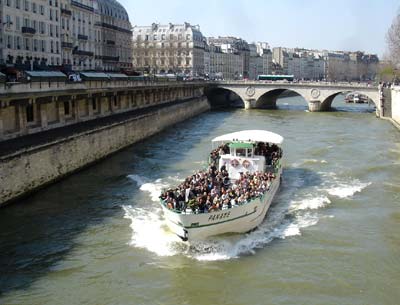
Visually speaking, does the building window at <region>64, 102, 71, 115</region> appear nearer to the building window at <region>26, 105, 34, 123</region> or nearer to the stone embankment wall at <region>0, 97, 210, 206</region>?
the stone embankment wall at <region>0, 97, 210, 206</region>

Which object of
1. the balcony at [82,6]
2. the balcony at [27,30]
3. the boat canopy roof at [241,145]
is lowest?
the boat canopy roof at [241,145]

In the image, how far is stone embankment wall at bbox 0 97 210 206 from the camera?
91.8ft

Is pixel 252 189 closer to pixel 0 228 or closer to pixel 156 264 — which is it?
pixel 156 264

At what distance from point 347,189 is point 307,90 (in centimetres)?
6154

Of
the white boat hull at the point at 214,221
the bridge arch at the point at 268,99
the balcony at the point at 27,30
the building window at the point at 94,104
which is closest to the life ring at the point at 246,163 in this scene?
the white boat hull at the point at 214,221

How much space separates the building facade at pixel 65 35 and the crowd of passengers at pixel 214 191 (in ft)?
81.3

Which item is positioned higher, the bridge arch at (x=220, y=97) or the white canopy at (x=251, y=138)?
the bridge arch at (x=220, y=97)

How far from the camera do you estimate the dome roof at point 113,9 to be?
92.4 metres

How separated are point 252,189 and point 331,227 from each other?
3.92m

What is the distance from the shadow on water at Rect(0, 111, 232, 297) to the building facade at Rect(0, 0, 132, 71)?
13.9 meters

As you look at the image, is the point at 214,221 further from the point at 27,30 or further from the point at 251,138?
the point at 27,30

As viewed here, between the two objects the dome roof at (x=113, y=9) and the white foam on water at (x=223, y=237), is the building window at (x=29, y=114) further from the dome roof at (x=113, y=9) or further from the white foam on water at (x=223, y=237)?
the dome roof at (x=113, y=9)

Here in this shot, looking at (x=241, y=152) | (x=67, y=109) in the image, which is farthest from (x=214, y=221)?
(x=67, y=109)

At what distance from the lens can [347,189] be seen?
33.0 meters
